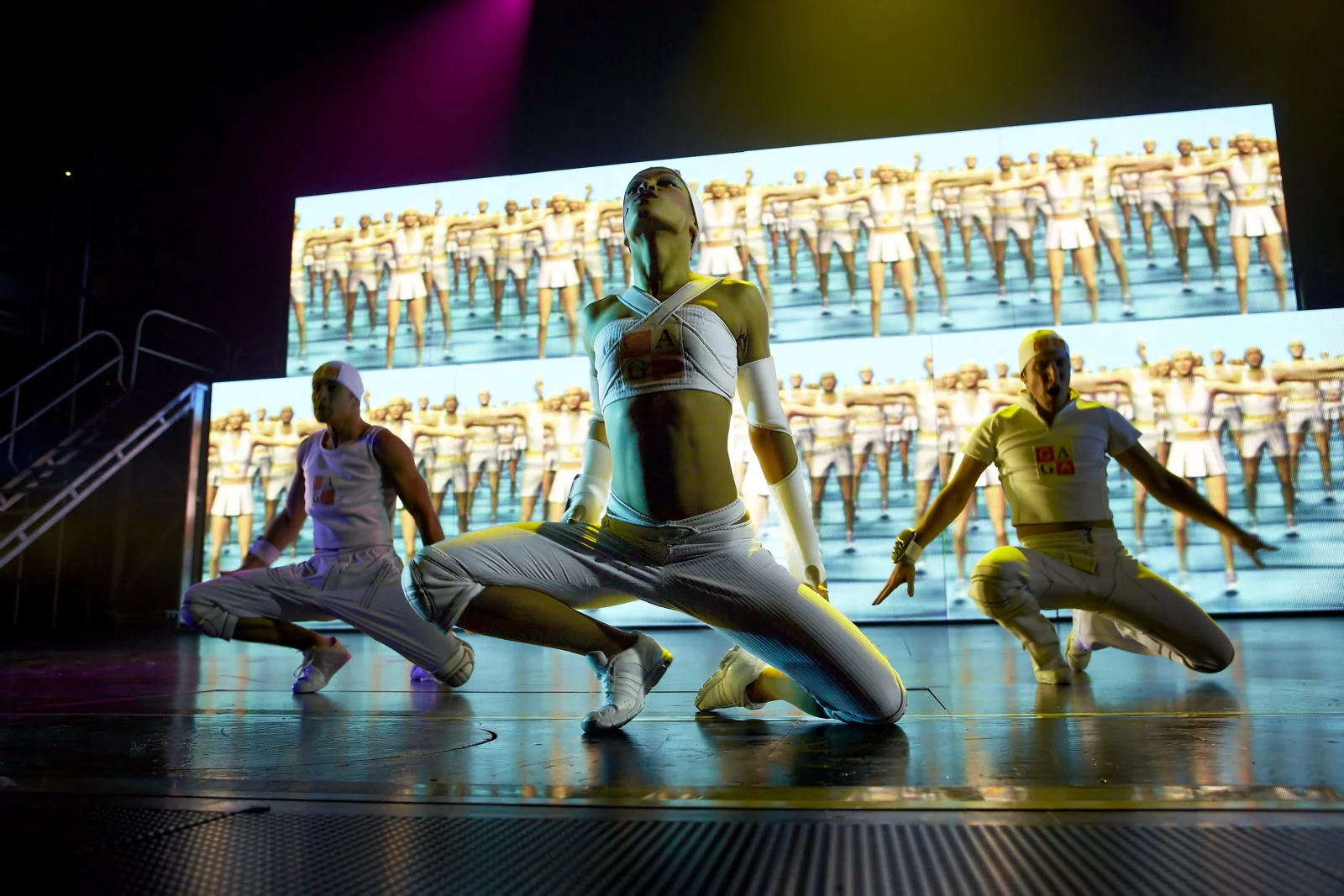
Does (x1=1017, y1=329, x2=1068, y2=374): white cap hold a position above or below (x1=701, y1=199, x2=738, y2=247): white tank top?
below

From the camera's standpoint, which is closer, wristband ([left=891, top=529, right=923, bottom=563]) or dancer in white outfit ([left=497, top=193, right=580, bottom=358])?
wristband ([left=891, top=529, right=923, bottom=563])

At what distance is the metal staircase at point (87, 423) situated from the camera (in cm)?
733

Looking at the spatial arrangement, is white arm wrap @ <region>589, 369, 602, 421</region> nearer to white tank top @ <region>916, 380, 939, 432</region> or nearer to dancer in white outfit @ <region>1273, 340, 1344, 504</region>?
white tank top @ <region>916, 380, 939, 432</region>

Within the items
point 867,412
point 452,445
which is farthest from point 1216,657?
point 452,445

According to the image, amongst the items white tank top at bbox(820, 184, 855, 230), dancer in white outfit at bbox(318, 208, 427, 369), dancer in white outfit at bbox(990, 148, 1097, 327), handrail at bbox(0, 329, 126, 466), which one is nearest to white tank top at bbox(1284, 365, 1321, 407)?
dancer in white outfit at bbox(990, 148, 1097, 327)

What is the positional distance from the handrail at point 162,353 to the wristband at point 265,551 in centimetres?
520

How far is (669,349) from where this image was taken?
1974 mm

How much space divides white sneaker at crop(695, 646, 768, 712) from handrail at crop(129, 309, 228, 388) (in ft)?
23.3

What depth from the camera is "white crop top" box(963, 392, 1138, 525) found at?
3.19 m

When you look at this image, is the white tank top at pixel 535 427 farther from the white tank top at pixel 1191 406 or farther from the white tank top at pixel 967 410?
the white tank top at pixel 1191 406

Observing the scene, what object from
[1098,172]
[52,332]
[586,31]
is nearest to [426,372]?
[586,31]

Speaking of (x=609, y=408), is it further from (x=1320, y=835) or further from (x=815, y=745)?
(x=1320, y=835)

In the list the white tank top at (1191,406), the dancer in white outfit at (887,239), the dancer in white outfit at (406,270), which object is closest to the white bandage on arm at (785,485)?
the dancer in white outfit at (887,239)

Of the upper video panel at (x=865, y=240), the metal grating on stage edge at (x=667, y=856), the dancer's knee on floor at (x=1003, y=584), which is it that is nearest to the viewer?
the metal grating on stage edge at (x=667, y=856)
